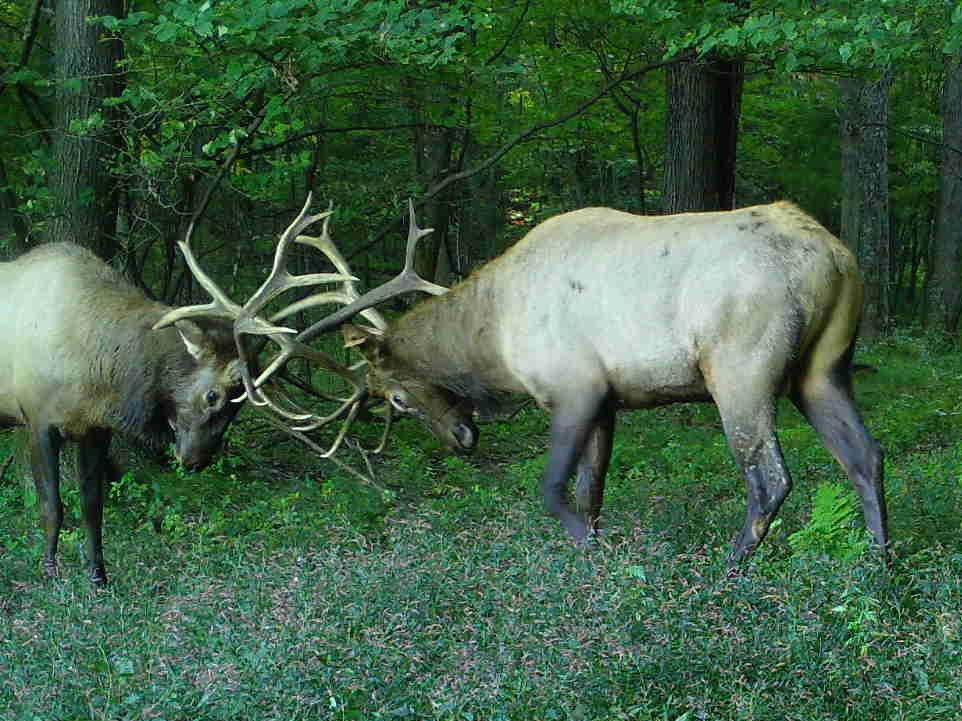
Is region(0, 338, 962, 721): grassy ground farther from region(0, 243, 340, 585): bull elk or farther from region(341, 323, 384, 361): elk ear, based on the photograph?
region(341, 323, 384, 361): elk ear

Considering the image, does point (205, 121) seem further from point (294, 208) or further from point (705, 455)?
point (705, 455)

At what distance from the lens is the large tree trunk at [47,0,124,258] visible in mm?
8672

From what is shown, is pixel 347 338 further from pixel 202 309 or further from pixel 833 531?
pixel 833 531

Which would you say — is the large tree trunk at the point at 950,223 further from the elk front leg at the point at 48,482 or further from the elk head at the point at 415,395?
the elk front leg at the point at 48,482

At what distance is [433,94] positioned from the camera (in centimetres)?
1036

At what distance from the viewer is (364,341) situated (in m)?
7.49

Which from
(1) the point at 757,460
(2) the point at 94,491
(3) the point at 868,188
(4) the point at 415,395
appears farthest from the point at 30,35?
(3) the point at 868,188

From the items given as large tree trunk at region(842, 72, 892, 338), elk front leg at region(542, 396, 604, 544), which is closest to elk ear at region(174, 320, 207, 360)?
elk front leg at region(542, 396, 604, 544)

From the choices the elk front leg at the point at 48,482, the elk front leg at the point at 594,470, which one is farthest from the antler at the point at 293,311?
the elk front leg at the point at 594,470

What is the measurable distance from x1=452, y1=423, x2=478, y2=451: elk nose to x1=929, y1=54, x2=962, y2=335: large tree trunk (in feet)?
40.2

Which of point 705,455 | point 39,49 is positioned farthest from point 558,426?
point 39,49

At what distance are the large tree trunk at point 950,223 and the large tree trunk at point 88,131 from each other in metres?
12.8

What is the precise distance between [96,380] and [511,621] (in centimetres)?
347

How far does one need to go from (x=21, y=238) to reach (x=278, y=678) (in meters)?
6.05
